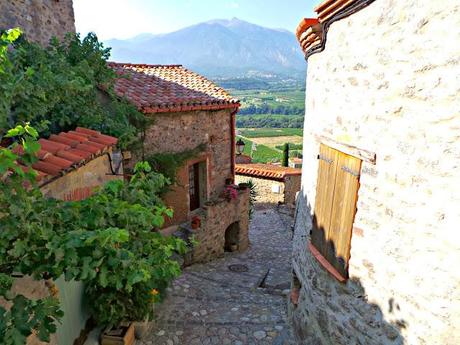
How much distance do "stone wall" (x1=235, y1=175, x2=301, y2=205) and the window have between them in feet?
30.7

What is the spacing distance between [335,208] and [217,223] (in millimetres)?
6914

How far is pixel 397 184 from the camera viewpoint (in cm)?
315

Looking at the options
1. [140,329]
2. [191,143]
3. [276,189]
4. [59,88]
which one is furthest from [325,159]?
[276,189]

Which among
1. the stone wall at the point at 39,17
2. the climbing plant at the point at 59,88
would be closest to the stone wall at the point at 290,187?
the climbing plant at the point at 59,88

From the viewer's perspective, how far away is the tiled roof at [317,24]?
384 cm

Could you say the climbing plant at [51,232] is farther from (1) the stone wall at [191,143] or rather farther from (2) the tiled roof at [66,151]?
(1) the stone wall at [191,143]

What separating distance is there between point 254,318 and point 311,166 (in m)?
3.39

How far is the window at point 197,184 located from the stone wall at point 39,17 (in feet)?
16.7

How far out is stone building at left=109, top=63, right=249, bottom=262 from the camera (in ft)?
29.3

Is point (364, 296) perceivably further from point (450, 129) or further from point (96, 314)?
point (96, 314)

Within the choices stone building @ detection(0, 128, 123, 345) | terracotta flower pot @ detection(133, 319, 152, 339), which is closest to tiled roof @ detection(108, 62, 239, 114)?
stone building @ detection(0, 128, 123, 345)

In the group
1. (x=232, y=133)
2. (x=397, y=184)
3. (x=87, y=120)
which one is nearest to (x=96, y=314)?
(x=87, y=120)

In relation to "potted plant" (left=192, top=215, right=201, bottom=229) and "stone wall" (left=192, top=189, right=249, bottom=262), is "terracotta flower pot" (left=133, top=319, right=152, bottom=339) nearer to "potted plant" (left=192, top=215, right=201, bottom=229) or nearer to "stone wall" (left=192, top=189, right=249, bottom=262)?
"stone wall" (left=192, top=189, right=249, bottom=262)

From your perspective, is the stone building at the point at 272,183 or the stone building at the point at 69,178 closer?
the stone building at the point at 69,178
